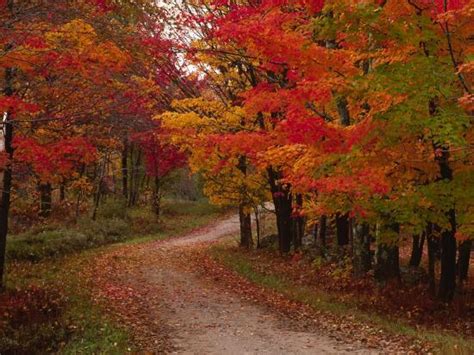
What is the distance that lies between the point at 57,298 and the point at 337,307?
6.87 metres

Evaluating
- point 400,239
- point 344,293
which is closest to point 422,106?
point 400,239

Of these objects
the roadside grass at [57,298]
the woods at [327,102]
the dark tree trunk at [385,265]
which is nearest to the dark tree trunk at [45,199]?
the roadside grass at [57,298]

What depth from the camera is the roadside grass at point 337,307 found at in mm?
8819

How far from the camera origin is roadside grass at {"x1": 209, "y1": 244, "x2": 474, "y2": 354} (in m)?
8.82

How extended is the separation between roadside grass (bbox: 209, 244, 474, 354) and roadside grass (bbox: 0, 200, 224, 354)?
202 inches

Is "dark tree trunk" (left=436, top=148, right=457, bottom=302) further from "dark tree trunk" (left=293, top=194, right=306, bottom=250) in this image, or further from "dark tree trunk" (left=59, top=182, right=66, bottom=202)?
"dark tree trunk" (left=59, top=182, right=66, bottom=202)

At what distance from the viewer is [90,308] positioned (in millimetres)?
11602

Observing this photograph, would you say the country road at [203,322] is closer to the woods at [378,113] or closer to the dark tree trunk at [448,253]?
the woods at [378,113]

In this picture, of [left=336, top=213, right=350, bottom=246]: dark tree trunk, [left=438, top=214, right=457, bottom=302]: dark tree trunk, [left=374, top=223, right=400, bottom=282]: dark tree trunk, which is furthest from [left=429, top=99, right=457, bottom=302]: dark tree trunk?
[left=336, top=213, right=350, bottom=246]: dark tree trunk

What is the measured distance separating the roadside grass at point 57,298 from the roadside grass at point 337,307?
202 inches

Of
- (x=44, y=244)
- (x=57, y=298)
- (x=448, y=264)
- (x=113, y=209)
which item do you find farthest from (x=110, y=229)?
(x=448, y=264)

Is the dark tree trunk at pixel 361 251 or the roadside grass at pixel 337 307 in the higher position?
the dark tree trunk at pixel 361 251

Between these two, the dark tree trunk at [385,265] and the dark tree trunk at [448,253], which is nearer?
the dark tree trunk at [448,253]

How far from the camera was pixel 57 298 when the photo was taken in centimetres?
1235
